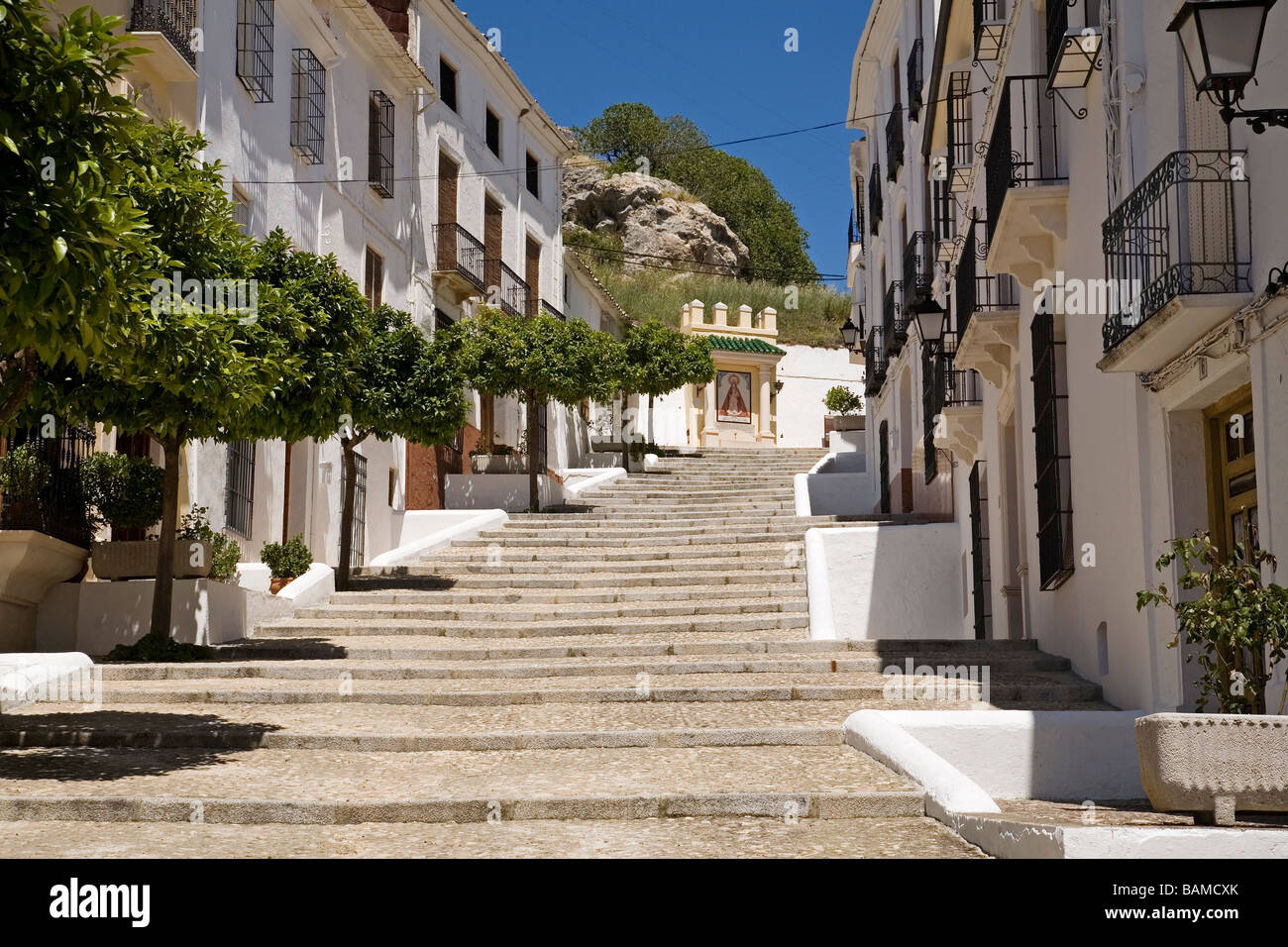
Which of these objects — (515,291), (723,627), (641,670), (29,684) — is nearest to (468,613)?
(723,627)

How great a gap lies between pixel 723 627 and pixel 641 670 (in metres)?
2.40

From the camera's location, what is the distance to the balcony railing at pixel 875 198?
25906mm

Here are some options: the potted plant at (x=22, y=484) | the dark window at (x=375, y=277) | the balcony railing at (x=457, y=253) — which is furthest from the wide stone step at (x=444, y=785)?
the balcony railing at (x=457, y=253)

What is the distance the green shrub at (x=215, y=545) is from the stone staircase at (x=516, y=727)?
68 centimetres

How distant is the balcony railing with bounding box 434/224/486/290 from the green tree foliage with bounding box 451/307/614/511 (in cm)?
121

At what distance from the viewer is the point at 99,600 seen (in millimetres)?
12836

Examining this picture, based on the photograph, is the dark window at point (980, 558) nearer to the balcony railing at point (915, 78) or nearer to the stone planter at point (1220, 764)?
the balcony railing at point (915, 78)

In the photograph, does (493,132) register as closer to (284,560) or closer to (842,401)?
(842,401)

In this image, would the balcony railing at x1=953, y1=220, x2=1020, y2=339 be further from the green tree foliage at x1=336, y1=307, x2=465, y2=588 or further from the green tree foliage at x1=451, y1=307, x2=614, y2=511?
the green tree foliage at x1=451, y1=307, x2=614, y2=511

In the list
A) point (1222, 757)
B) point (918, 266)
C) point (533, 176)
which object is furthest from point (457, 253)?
point (1222, 757)

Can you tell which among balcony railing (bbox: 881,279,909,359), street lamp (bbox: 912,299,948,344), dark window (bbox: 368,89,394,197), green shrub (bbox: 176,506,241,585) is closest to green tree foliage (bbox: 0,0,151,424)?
green shrub (bbox: 176,506,241,585)

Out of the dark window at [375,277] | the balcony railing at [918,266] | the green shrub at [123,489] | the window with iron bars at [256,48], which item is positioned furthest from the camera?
the dark window at [375,277]

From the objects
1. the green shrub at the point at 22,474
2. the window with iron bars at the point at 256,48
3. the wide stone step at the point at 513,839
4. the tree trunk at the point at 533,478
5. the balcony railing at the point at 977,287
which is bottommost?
the wide stone step at the point at 513,839

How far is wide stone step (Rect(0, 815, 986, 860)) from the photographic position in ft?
19.7
